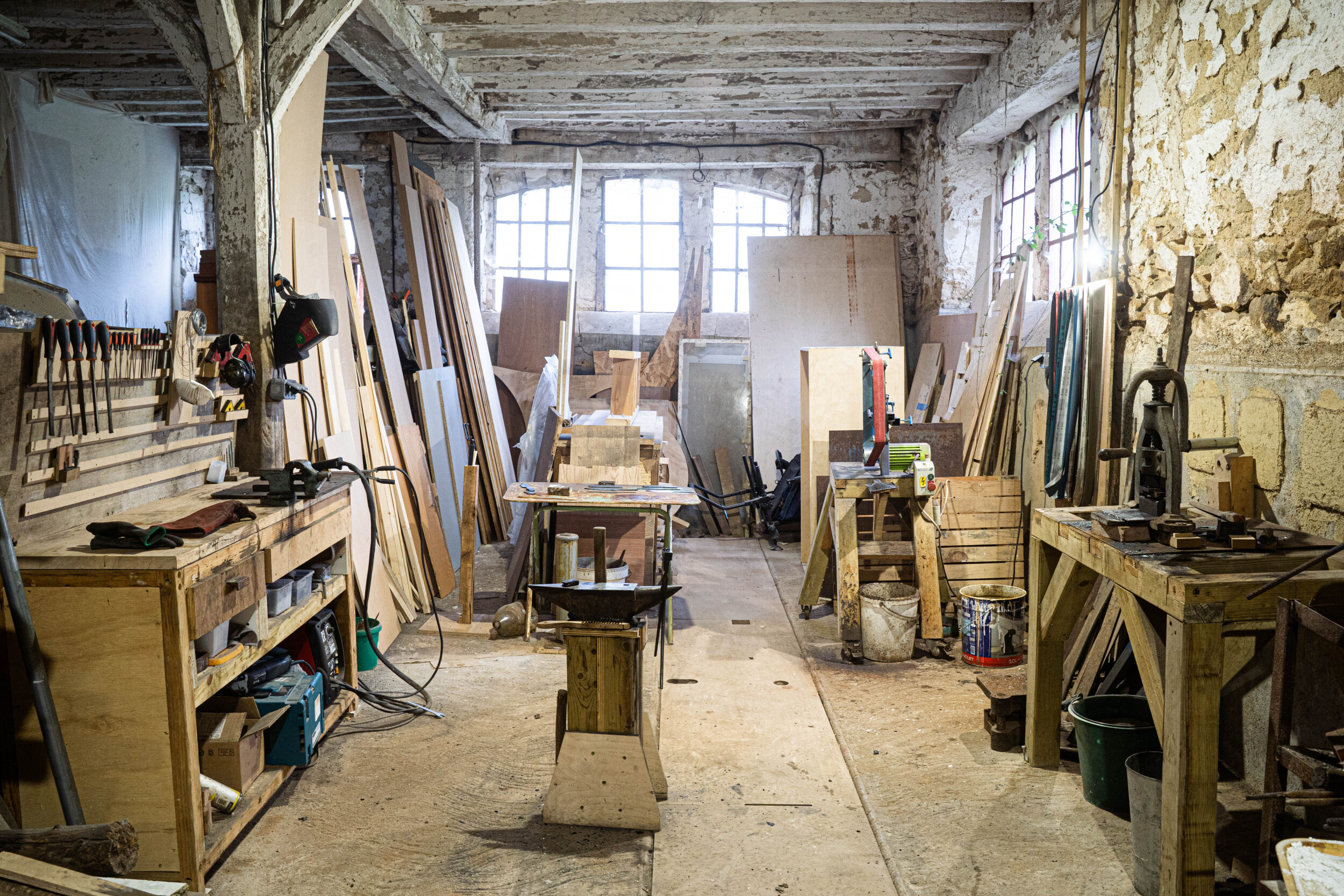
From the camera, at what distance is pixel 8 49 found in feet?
20.0

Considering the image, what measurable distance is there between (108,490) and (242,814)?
3.60 ft

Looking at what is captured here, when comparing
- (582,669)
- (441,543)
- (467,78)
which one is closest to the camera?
(582,669)

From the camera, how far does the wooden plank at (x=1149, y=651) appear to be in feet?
8.32

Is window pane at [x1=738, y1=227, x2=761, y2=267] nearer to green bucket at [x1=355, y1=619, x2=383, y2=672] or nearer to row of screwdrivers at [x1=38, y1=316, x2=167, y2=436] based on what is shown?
green bucket at [x1=355, y1=619, x2=383, y2=672]

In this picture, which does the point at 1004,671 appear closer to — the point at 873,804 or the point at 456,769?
the point at 873,804

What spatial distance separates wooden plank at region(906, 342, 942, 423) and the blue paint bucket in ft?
9.09

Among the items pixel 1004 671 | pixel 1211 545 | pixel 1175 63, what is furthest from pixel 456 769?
pixel 1175 63

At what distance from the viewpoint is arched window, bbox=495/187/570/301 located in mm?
8633

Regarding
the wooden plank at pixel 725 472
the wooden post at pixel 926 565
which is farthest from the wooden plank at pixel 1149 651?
the wooden plank at pixel 725 472

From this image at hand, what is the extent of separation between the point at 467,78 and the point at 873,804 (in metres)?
5.70

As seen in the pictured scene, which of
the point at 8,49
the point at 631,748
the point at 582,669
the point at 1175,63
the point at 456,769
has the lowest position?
the point at 456,769

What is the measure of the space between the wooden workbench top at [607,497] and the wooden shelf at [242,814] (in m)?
1.83

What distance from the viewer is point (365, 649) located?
14.7 feet

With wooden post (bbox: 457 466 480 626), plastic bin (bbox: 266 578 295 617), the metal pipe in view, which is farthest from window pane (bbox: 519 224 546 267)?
the metal pipe
